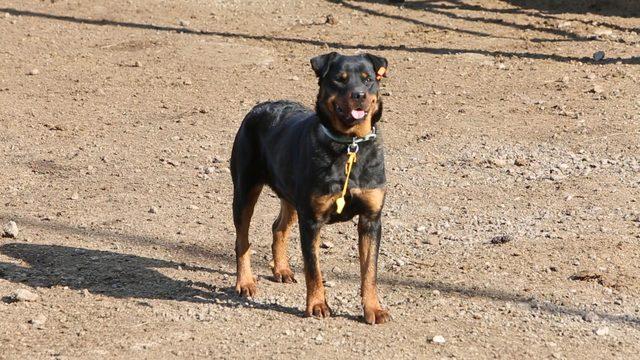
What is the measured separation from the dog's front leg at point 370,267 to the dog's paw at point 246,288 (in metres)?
0.83

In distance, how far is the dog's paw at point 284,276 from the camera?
7445 millimetres

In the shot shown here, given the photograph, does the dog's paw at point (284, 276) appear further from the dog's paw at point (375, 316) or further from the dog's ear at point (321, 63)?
the dog's ear at point (321, 63)

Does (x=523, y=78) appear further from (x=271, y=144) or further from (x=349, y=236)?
(x=271, y=144)

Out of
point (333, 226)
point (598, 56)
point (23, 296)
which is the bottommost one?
point (23, 296)

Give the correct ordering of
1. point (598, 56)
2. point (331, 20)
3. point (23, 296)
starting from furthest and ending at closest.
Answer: point (331, 20) < point (598, 56) < point (23, 296)

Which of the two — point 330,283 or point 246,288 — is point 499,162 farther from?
point 246,288

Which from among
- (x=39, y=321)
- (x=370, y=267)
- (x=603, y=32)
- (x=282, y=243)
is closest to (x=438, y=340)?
(x=370, y=267)

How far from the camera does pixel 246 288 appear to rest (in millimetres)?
7195

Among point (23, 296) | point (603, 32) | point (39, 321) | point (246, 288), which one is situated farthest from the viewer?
point (603, 32)

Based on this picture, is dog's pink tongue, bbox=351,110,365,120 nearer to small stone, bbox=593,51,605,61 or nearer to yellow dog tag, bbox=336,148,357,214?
yellow dog tag, bbox=336,148,357,214

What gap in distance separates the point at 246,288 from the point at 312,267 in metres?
0.74

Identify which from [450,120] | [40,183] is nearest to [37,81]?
[40,183]

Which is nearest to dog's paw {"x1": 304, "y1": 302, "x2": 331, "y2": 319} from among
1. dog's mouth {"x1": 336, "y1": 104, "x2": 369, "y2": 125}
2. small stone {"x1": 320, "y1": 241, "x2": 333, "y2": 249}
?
dog's mouth {"x1": 336, "y1": 104, "x2": 369, "y2": 125}

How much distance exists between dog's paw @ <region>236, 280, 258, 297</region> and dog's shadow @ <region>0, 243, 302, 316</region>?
41 mm
